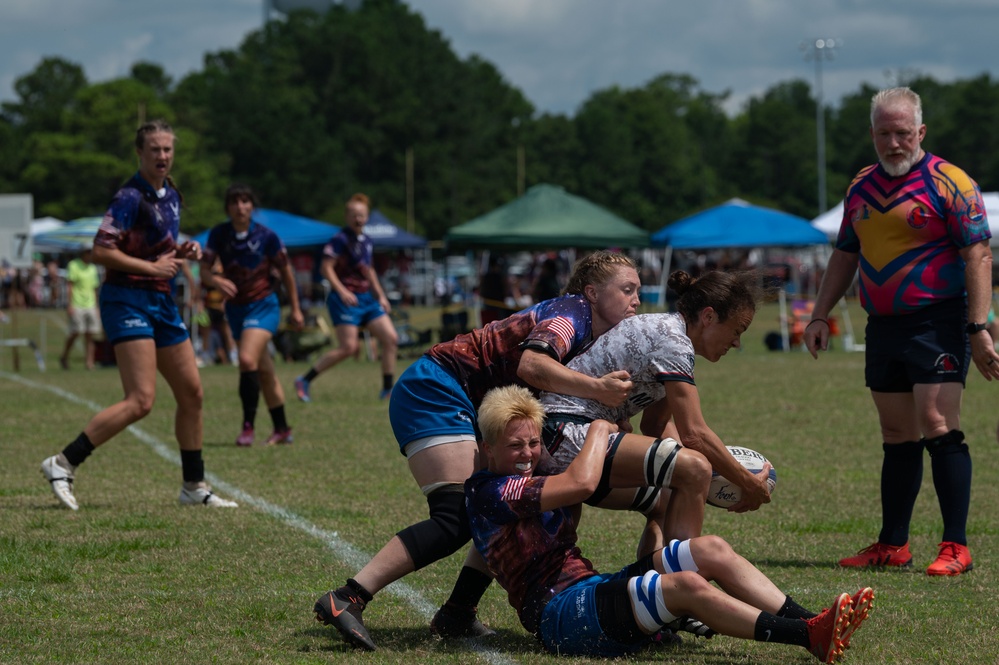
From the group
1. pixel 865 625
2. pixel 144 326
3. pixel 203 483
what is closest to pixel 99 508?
pixel 203 483

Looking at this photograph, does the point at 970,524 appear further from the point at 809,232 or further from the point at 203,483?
the point at 809,232

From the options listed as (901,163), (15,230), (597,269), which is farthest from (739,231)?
(597,269)

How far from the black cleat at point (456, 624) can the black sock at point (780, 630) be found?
103 centimetres

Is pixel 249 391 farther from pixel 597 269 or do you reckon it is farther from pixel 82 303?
pixel 82 303

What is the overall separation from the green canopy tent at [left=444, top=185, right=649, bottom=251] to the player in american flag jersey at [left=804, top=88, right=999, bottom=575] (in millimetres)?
18270

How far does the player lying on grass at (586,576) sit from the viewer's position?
13.6 feet

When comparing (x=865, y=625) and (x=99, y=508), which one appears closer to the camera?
(x=865, y=625)

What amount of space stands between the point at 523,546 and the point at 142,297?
3.54 metres

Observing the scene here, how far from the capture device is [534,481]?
435 cm

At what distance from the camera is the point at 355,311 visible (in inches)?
536

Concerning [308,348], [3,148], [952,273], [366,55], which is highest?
[366,55]

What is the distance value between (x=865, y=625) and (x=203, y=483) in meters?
4.15

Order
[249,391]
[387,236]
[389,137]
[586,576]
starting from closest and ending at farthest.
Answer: [586,576]
[249,391]
[387,236]
[389,137]

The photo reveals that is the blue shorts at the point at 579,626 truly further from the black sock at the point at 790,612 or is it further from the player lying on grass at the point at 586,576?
the black sock at the point at 790,612
